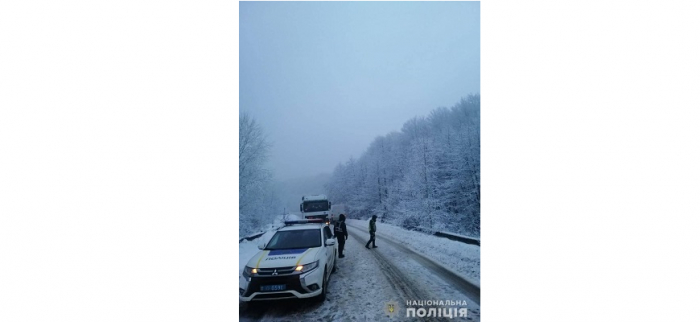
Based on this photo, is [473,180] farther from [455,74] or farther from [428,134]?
[455,74]

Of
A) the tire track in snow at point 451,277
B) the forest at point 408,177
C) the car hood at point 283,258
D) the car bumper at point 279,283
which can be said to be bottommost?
the tire track in snow at point 451,277

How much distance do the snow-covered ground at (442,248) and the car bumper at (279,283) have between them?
7.56ft

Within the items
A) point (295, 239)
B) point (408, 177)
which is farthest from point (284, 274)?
point (408, 177)

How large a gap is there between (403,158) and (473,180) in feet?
4.48

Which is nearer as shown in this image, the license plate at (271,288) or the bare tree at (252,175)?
the license plate at (271,288)

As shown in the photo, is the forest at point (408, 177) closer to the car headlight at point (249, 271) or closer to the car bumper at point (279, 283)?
the car headlight at point (249, 271)

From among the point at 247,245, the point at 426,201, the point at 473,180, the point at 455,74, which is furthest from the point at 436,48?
the point at 247,245

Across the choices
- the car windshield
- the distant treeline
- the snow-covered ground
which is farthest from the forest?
the car windshield

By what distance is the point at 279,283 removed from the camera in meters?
3.50

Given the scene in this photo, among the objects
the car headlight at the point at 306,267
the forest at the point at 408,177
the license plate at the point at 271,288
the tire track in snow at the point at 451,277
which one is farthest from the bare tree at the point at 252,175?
the tire track in snow at the point at 451,277

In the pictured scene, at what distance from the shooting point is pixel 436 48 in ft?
14.3

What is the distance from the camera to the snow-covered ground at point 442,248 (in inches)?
152

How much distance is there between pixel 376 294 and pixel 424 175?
2270mm

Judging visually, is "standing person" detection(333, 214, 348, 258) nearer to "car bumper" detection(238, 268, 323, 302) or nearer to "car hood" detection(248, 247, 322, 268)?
"car hood" detection(248, 247, 322, 268)
